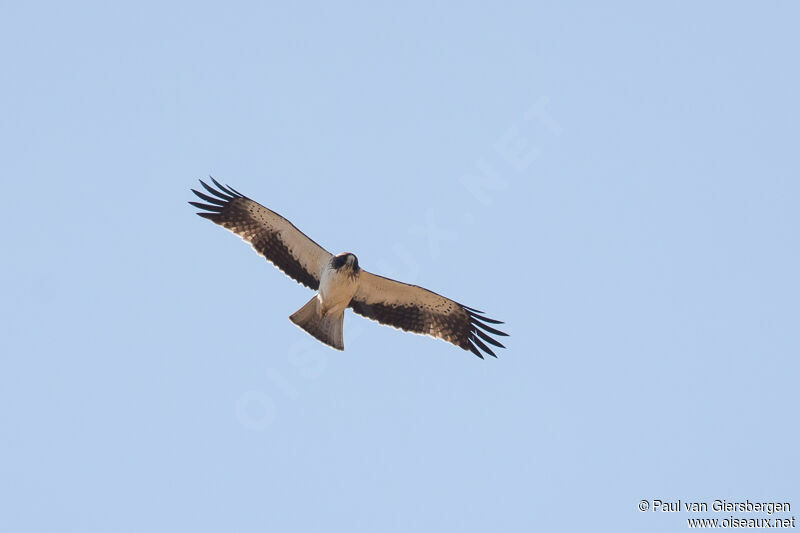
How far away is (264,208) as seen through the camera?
1332 cm

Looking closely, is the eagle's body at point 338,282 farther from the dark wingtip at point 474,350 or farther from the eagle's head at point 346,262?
the dark wingtip at point 474,350

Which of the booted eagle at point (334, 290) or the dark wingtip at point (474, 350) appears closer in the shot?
the booted eagle at point (334, 290)

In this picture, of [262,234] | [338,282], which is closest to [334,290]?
[338,282]

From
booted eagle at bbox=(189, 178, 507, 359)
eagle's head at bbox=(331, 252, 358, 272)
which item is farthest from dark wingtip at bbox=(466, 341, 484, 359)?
eagle's head at bbox=(331, 252, 358, 272)

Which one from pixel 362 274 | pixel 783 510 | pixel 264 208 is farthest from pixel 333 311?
pixel 783 510

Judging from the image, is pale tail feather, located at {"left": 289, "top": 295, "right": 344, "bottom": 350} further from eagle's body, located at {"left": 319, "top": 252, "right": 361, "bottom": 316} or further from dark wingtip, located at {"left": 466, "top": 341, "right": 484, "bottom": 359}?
dark wingtip, located at {"left": 466, "top": 341, "right": 484, "bottom": 359}

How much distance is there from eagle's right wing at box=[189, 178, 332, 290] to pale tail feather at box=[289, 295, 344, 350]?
462mm

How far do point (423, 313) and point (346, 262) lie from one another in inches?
76.8

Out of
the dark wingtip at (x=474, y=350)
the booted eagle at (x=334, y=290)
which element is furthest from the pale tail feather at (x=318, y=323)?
the dark wingtip at (x=474, y=350)

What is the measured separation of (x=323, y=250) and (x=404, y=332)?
1.99 metres

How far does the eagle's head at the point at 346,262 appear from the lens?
12.8 metres

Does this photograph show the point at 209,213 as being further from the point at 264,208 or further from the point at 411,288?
the point at 411,288

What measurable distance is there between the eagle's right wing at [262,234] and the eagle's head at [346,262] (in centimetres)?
50

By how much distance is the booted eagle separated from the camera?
13.1 meters
